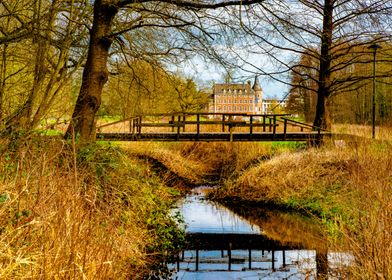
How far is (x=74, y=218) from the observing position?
436 cm

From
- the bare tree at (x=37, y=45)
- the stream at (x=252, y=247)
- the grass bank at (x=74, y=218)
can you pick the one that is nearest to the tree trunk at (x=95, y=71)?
the bare tree at (x=37, y=45)

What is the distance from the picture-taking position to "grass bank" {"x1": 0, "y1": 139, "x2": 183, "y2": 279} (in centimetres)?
399

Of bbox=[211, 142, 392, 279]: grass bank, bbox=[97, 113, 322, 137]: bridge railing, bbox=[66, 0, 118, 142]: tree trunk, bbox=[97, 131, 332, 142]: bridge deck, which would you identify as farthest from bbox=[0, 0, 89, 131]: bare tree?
bbox=[211, 142, 392, 279]: grass bank

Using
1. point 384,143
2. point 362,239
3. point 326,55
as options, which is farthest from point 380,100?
point 362,239

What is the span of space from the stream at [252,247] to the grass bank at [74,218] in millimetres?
573

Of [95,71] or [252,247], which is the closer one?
[252,247]

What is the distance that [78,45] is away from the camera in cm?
1098

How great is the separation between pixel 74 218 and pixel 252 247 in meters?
4.35

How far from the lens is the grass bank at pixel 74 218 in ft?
13.1

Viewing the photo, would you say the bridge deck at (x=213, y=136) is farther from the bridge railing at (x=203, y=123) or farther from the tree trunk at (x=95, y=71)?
the tree trunk at (x=95, y=71)

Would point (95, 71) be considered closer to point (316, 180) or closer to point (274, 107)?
point (316, 180)

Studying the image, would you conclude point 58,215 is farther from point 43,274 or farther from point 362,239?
point 362,239

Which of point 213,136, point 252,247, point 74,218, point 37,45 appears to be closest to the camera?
point 74,218

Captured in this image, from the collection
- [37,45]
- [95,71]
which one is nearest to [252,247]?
[95,71]
